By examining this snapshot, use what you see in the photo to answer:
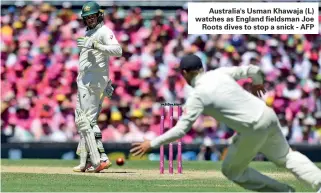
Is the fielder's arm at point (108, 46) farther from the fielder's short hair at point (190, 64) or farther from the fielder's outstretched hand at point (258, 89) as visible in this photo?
the fielder's short hair at point (190, 64)

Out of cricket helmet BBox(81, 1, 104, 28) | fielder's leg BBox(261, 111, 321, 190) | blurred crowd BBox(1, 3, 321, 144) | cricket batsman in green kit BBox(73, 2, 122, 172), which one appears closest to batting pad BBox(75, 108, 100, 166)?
cricket batsman in green kit BBox(73, 2, 122, 172)

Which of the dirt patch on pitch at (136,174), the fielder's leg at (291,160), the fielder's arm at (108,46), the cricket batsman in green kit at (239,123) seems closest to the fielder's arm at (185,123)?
the cricket batsman in green kit at (239,123)

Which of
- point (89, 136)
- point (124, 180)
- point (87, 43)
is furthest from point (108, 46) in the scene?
point (124, 180)

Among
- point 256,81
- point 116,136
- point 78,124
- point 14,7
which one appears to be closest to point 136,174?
point 78,124

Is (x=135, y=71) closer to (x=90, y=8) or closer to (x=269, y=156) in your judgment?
(x=90, y=8)

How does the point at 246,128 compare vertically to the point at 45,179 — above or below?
above

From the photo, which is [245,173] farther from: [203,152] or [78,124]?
[203,152]

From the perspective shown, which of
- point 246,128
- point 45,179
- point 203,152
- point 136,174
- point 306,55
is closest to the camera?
point 246,128
